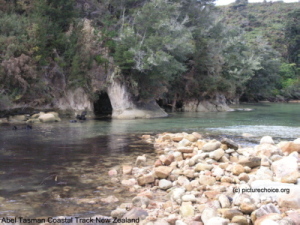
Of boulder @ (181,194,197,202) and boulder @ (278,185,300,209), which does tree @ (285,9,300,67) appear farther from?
boulder @ (181,194,197,202)

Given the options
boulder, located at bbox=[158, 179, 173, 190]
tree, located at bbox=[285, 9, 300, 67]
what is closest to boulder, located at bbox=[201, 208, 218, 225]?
boulder, located at bbox=[158, 179, 173, 190]

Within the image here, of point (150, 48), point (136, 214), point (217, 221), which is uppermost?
point (150, 48)

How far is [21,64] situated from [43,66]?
239 cm

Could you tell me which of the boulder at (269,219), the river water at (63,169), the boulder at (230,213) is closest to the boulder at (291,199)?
the boulder at (269,219)

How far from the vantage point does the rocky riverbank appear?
4.51m

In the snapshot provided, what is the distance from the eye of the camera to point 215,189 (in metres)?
5.86

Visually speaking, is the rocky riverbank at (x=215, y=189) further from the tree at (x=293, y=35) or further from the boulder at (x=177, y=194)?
the tree at (x=293, y=35)

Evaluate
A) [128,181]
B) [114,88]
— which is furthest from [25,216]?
[114,88]

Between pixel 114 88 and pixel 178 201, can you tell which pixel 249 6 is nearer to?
pixel 114 88

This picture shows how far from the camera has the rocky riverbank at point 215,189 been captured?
451 cm

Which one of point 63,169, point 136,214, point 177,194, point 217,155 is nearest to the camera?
point 136,214

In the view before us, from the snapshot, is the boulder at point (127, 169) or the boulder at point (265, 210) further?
the boulder at point (127, 169)

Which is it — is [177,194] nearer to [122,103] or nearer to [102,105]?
[122,103]

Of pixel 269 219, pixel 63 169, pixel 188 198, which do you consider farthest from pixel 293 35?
pixel 269 219
